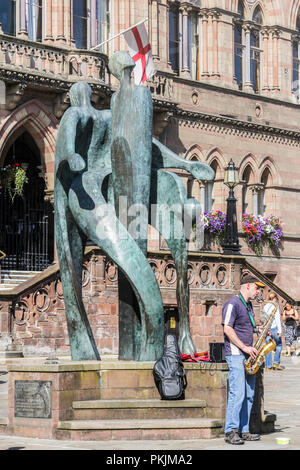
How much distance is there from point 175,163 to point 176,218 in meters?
0.67

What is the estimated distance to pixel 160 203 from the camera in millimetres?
13625

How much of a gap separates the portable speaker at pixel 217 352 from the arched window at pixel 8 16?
1882 cm

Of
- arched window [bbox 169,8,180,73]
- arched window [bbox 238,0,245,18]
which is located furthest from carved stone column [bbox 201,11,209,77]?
arched window [bbox 238,0,245,18]

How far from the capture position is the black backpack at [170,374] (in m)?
11.9

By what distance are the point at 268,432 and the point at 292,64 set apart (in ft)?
92.5

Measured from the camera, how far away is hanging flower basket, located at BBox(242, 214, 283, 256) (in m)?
35.6

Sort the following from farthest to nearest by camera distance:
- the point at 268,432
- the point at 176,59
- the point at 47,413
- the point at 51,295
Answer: the point at 176,59 → the point at 51,295 → the point at 268,432 → the point at 47,413

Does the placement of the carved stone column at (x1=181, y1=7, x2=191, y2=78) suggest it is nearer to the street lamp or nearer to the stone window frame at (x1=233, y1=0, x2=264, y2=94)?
the stone window frame at (x1=233, y1=0, x2=264, y2=94)

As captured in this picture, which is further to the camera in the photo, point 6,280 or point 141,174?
point 6,280

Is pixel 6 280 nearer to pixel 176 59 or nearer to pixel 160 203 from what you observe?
pixel 176 59

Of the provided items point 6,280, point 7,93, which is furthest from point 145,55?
point 6,280

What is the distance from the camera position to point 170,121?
3341cm

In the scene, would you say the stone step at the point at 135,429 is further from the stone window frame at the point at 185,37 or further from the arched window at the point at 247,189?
the arched window at the point at 247,189

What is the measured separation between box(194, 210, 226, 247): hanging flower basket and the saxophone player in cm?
2198
